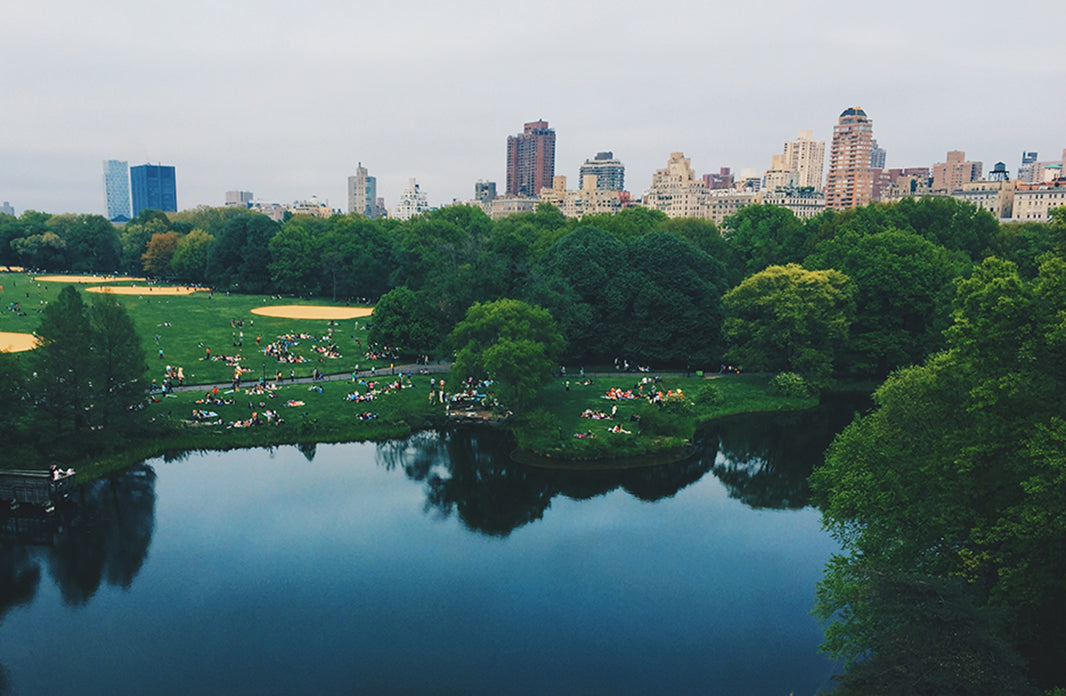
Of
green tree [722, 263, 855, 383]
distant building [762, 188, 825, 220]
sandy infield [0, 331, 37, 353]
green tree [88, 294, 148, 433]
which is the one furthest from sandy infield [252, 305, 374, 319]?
distant building [762, 188, 825, 220]

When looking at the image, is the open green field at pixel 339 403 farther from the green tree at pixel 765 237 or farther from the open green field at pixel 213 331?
the green tree at pixel 765 237

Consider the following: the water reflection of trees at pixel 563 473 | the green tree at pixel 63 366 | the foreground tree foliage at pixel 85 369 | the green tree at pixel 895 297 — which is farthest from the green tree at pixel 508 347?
the green tree at pixel 895 297

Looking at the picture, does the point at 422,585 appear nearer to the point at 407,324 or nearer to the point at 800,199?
the point at 407,324

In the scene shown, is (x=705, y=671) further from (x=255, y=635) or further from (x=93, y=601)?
(x=93, y=601)

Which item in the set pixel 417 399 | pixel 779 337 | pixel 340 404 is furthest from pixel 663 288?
A: pixel 340 404

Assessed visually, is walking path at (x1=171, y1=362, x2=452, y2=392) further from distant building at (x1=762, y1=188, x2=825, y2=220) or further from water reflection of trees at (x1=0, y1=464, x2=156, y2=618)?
distant building at (x1=762, y1=188, x2=825, y2=220)

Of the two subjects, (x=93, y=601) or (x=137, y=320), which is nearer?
(x=93, y=601)
